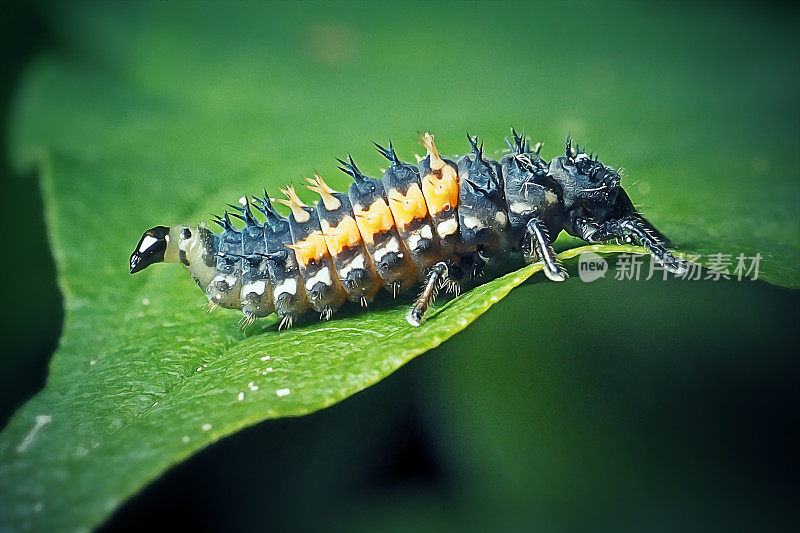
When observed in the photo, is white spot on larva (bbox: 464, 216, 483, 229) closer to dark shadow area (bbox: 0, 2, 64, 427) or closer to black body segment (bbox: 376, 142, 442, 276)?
black body segment (bbox: 376, 142, 442, 276)

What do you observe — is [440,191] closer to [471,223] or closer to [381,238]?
[471,223]

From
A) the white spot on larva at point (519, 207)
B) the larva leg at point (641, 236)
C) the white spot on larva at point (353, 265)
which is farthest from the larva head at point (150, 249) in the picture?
the larva leg at point (641, 236)

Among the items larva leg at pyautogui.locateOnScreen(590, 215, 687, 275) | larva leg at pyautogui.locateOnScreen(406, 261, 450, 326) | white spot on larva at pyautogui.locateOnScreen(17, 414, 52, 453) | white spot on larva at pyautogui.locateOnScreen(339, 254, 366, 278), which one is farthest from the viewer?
white spot on larva at pyautogui.locateOnScreen(339, 254, 366, 278)

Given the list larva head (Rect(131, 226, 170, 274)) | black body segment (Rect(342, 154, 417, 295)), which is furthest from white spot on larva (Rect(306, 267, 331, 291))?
larva head (Rect(131, 226, 170, 274))

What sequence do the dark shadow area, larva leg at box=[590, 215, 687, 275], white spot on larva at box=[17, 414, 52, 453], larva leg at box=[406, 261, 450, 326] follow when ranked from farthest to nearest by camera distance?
the dark shadow area → larva leg at box=[590, 215, 687, 275] → larva leg at box=[406, 261, 450, 326] → white spot on larva at box=[17, 414, 52, 453]

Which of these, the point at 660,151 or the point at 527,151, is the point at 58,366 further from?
the point at 660,151

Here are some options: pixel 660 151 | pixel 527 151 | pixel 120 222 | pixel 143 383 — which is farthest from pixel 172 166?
pixel 660 151

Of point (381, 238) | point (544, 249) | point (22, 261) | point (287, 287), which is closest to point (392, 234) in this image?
point (381, 238)
